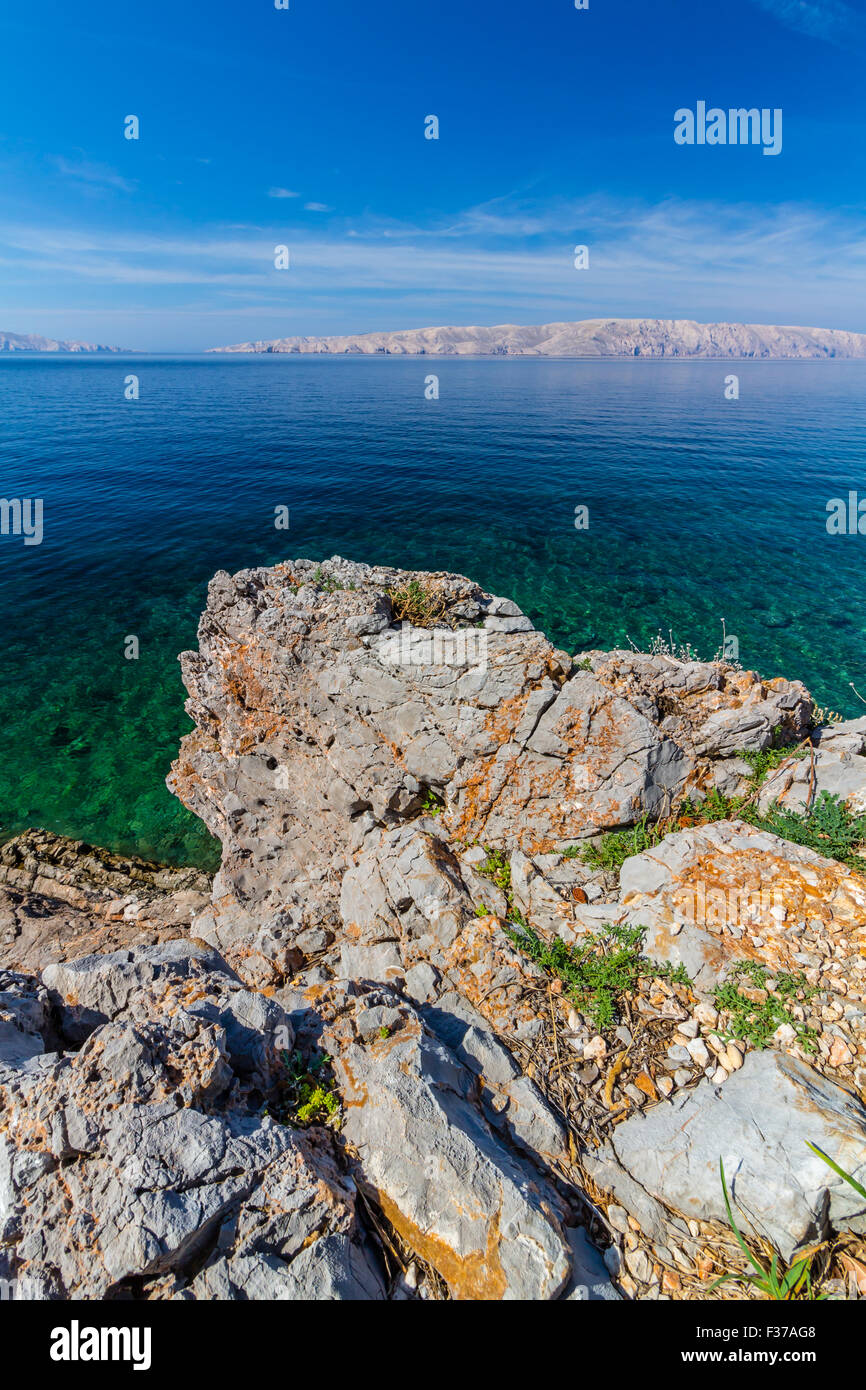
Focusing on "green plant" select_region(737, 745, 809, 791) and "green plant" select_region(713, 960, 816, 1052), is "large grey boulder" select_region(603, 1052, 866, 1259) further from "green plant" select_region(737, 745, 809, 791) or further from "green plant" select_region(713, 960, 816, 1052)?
"green plant" select_region(737, 745, 809, 791)

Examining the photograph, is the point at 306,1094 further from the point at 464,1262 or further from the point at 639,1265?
the point at 639,1265

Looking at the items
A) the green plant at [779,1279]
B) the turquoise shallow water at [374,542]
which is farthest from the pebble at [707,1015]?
the turquoise shallow water at [374,542]

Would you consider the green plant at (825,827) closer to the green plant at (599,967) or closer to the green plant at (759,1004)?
the green plant at (759,1004)

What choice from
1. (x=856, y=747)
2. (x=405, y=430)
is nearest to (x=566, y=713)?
(x=856, y=747)

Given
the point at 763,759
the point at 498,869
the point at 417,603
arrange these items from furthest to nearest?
the point at 417,603 < the point at 763,759 < the point at 498,869

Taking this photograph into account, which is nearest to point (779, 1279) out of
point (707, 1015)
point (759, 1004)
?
point (707, 1015)

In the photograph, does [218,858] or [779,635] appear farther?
[779,635]

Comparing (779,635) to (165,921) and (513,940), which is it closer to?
(513,940)
